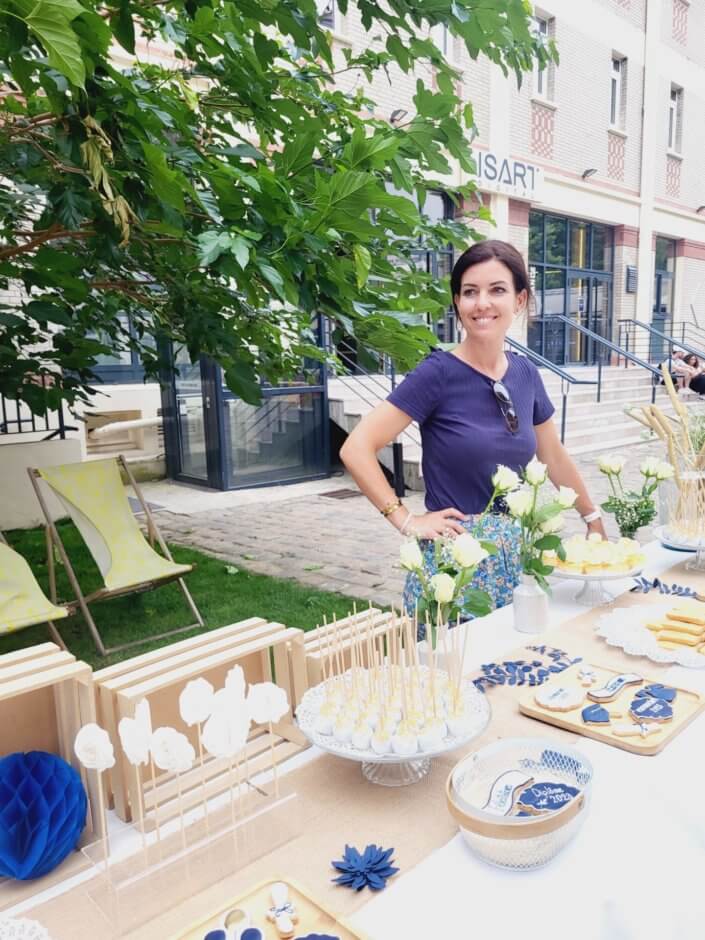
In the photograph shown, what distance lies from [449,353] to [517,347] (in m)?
8.88

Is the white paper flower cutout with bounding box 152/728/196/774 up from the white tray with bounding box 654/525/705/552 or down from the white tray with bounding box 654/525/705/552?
up

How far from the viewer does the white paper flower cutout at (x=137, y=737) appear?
894 millimetres

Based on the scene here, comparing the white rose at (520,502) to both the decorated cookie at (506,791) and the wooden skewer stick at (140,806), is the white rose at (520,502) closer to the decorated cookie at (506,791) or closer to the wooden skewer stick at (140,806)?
the decorated cookie at (506,791)

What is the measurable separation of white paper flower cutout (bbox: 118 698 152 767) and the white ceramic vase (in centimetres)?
110

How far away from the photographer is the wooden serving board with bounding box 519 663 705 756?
48.2 inches

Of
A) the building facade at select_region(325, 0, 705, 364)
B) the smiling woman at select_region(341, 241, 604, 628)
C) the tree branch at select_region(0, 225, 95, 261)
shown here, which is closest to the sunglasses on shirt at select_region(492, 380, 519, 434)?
the smiling woman at select_region(341, 241, 604, 628)

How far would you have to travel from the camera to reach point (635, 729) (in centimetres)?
125

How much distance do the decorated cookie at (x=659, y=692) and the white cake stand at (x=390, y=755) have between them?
0.38 meters

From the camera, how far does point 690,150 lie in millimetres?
17516

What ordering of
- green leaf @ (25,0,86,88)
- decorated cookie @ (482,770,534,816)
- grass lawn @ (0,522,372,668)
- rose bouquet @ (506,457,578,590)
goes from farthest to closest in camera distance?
1. grass lawn @ (0,522,372,668)
2. rose bouquet @ (506,457,578,590)
3. green leaf @ (25,0,86,88)
4. decorated cookie @ (482,770,534,816)

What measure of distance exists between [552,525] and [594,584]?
456 millimetres

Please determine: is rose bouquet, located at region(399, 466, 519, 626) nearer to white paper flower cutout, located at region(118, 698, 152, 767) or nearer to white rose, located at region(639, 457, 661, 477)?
white paper flower cutout, located at region(118, 698, 152, 767)

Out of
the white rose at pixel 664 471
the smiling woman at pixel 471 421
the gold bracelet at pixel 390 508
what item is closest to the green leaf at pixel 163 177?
the smiling woman at pixel 471 421

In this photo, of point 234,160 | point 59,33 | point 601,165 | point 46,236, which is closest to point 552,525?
point 59,33
